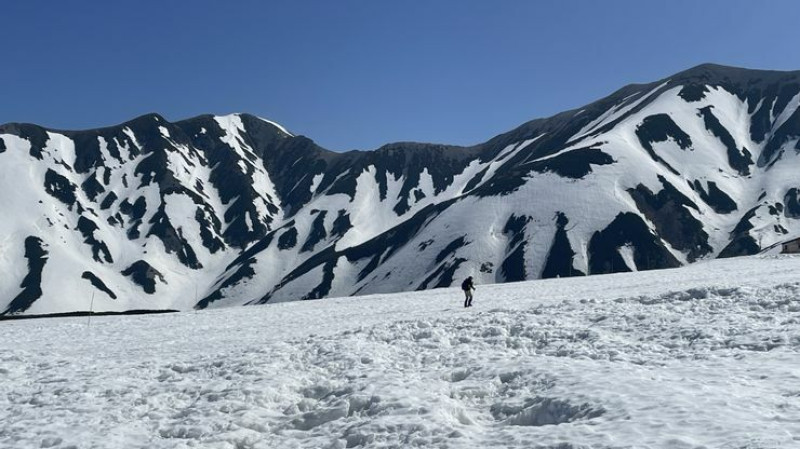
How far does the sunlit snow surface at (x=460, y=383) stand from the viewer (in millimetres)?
12383

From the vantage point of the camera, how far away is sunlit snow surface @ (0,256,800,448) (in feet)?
40.6

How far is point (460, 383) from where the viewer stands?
16.4 meters

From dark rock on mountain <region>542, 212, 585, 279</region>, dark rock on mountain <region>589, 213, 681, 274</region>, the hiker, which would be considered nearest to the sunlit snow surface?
the hiker

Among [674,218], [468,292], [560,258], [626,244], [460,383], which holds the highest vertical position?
[674,218]

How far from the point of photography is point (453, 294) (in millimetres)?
45438

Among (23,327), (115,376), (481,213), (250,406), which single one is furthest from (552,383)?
(481,213)

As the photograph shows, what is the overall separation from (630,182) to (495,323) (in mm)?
172359

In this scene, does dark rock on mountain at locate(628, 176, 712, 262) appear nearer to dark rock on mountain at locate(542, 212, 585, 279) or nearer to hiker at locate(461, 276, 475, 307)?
dark rock on mountain at locate(542, 212, 585, 279)

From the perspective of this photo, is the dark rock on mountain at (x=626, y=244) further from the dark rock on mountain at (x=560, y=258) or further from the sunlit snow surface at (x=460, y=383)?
the sunlit snow surface at (x=460, y=383)

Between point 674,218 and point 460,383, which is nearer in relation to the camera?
point 460,383

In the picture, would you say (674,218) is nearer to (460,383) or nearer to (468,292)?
(468,292)

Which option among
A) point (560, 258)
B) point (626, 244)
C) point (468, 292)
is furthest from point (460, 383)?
point (626, 244)

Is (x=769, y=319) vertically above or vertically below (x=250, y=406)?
above

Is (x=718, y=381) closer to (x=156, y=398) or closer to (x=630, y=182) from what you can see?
(x=156, y=398)
